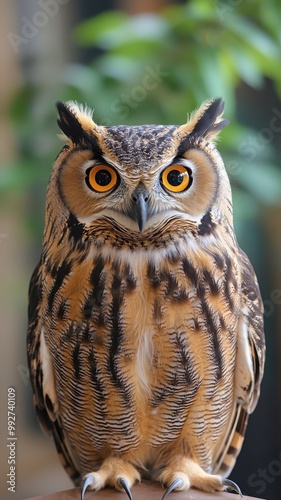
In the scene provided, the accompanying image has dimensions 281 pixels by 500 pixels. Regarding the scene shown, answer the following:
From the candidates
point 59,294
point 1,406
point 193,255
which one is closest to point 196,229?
point 193,255

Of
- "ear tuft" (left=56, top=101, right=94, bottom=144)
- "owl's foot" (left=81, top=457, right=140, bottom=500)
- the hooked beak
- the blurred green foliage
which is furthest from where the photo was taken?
the blurred green foliage

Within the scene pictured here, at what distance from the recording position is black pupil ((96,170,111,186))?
1110 mm

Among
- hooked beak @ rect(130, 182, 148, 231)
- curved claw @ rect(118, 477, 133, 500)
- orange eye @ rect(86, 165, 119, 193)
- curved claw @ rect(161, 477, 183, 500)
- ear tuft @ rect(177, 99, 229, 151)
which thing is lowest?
curved claw @ rect(118, 477, 133, 500)

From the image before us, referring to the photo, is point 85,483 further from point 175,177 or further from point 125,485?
point 175,177

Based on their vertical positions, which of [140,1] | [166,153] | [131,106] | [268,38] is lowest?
[166,153]

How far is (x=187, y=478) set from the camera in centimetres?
129

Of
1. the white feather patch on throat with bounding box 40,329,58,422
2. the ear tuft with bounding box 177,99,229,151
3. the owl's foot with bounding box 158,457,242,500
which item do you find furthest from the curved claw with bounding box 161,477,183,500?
the ear tuft with bounding box 177,99,229,151

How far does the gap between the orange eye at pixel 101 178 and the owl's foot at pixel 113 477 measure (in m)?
0.55

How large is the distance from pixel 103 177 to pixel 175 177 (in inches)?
4.7

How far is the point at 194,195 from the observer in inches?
44.6

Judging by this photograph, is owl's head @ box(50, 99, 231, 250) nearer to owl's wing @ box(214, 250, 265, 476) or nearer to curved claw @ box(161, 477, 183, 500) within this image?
owl's wing @ box(214, 250, 265, 476)

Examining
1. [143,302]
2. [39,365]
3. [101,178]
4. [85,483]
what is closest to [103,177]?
[101,178]

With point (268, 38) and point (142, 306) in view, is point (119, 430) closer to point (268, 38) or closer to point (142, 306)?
point (142, 306)

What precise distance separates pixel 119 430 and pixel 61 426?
8.1 inches
